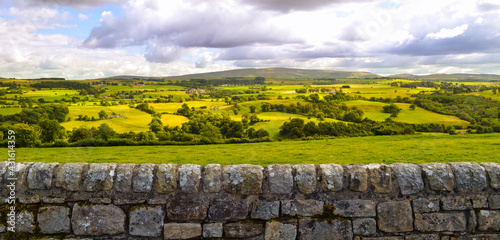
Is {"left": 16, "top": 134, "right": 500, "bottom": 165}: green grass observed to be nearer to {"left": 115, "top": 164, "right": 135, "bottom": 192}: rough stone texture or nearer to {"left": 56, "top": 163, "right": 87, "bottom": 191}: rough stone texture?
{"left": 115, "top": 164, "right": 135, "bottom": 192}: rough stone texture

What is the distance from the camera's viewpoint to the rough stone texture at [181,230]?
3285 mm

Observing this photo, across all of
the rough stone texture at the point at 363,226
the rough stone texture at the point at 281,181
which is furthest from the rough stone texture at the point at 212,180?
the rough stone texture at the point at 363,226

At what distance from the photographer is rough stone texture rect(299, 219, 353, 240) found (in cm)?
333

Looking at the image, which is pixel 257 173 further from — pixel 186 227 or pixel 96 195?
pixel 96 195

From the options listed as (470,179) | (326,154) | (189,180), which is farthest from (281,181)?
(326,154)

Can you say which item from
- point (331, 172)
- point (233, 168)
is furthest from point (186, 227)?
point (331, 172)

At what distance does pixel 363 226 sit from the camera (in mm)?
3379

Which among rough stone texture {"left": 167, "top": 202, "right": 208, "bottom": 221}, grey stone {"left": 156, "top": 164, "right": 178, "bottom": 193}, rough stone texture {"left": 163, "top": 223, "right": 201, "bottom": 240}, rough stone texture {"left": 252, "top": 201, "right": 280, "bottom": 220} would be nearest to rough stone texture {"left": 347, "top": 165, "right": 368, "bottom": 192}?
rough stone texture {"left": 252, "top": 201, "right": 280, "bottom": 220}

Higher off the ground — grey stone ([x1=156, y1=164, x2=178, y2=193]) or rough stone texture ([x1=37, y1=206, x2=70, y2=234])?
grey stone ([x1=156, y1=164, x2=178, y2=193])

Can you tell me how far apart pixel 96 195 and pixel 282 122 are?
24521 millimetres

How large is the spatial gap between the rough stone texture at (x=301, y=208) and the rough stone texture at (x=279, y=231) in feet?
0.47

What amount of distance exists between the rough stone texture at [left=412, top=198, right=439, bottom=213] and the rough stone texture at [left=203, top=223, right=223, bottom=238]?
7.40ft

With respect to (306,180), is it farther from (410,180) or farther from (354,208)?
(410,180)

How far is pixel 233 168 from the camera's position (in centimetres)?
345
